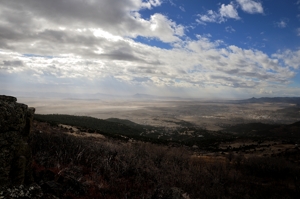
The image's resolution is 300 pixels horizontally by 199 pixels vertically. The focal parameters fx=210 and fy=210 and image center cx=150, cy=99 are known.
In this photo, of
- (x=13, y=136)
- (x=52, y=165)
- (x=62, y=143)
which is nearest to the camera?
(x=13, y=136)

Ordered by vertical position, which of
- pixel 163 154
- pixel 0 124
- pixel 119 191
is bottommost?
pixel 163 154

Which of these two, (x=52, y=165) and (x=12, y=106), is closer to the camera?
(x=12, y=106)

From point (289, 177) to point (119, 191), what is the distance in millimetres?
18032

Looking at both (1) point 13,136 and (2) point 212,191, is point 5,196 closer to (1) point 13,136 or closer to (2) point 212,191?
(1) point 13,136

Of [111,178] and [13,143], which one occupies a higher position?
[13,143]

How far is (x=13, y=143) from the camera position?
5.42 meters

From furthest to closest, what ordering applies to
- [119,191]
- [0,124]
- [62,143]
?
1. [62,143]
2. [119,191]
3. [0,124]

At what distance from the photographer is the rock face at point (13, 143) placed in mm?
5113

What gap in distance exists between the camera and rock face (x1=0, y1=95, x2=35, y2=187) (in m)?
5.11

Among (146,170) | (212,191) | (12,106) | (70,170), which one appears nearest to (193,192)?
(212,191)

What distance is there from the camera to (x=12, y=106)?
5.41m

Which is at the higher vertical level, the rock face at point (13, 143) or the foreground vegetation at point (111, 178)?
the rock face at point (13, 143)

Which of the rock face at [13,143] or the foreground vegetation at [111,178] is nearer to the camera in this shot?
the rock face at [13,143]

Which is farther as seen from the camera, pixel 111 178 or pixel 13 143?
pixel 111 178
